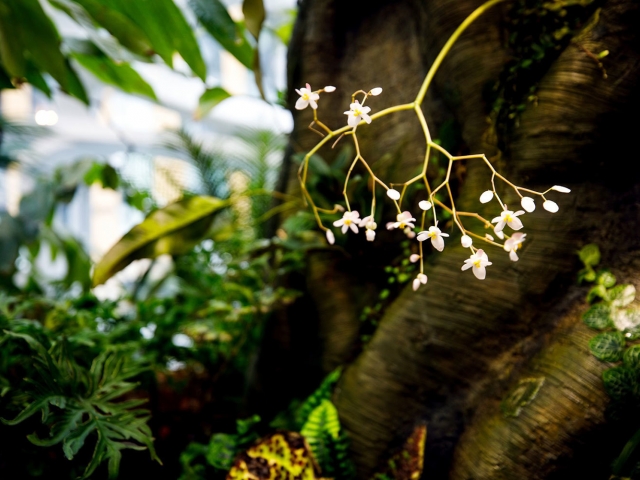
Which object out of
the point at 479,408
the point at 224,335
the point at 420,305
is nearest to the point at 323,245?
the point at 420,305

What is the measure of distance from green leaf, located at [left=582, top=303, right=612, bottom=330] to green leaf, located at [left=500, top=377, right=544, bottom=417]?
0.15 metres

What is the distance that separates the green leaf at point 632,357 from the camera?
93 cm

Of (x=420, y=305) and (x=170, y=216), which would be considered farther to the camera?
(x=170, y=216)

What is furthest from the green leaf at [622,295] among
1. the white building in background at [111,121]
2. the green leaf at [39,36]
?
the white building in background at [111,121]

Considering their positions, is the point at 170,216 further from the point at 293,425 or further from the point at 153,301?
the point at 293,425

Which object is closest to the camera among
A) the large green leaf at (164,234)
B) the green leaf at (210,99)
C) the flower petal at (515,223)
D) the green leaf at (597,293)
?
the flower petal at (515,223)

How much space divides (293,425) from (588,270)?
2.79 ft

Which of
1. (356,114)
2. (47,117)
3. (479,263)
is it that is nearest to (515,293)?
(479,263)

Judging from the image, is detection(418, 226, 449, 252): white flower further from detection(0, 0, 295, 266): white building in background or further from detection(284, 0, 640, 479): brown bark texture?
detection(0, 0, 295, 266): white building in background

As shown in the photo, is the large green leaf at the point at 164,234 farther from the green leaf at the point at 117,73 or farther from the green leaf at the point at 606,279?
the green leaf at the point at 606,279

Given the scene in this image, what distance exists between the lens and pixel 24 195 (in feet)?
6.90

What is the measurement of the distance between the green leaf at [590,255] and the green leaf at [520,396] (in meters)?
0.27

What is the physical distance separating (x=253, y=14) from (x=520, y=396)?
117cm

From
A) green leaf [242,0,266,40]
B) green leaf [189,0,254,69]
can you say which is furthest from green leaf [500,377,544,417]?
green leaf [189,0,254,69]
